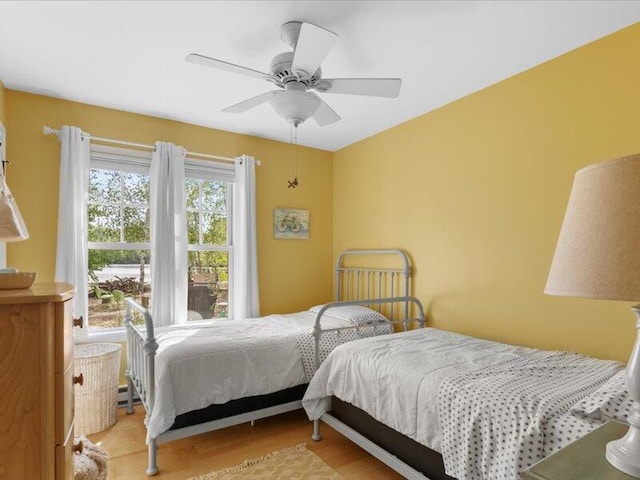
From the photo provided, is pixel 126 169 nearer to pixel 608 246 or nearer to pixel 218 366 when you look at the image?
pixel 218 366

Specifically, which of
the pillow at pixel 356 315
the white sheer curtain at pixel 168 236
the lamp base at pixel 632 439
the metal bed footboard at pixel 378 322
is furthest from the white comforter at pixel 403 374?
the white sheer curtain at pixel 168 236

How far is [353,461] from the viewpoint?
2.21 m

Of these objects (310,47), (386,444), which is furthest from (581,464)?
(310,47)

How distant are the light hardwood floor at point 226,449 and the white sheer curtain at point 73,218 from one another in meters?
1.01

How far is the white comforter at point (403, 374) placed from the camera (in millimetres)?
1736

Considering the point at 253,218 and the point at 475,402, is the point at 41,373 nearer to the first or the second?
the point at 475,402

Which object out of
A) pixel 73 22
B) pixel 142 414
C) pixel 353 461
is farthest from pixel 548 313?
pixel 73 22

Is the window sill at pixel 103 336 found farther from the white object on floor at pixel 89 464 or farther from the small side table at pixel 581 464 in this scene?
the small side table at pixel 581 464

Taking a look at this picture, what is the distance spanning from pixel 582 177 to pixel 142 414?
10.4 feet

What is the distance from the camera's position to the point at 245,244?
11.6 feet

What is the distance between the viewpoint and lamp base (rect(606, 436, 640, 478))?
89cm

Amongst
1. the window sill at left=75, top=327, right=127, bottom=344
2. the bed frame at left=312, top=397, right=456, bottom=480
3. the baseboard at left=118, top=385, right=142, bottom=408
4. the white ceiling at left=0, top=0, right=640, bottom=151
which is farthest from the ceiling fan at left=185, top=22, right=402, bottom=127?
the baseboard at left=118, top=385, right=142, bottom=408

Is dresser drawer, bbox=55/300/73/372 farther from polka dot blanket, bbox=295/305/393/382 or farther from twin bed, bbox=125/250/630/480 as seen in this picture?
polka dot blanket, bbox=295/305/393/382

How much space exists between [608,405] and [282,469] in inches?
64.6
